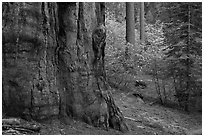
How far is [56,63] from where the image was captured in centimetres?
585

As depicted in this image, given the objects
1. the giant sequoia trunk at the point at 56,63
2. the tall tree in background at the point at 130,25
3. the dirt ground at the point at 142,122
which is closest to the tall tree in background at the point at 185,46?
the dirt ground at the point at 142,122

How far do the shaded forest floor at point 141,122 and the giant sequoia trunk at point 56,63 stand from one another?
208 millimetres

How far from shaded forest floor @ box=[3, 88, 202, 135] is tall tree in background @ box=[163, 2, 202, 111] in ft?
2.85

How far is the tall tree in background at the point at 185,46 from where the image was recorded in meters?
9.40

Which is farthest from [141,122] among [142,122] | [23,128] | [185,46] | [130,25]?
[130,25]

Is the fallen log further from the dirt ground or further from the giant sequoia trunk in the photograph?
the giant sequoia trunk

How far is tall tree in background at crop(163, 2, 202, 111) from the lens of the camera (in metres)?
9.40

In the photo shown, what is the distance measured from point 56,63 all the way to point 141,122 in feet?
9.67

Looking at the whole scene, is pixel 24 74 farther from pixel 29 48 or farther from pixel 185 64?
pixel 185 64

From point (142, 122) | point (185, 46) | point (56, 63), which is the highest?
point (185, 46)

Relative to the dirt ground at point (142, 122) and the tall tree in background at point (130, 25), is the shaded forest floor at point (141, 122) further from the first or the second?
the tall tree in background at point (130, 25)

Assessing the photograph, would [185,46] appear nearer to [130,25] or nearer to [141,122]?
[141,122]

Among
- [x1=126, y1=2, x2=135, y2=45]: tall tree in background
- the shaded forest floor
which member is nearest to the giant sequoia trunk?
the shaded forest floor

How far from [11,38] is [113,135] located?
250 cm
